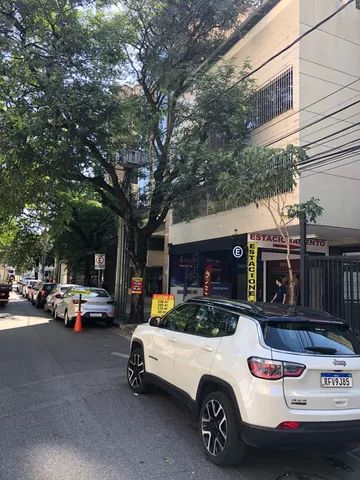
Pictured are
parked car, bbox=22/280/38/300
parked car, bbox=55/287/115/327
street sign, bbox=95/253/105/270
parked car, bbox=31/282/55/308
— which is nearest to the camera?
parked car, bbox=55/287/115/327

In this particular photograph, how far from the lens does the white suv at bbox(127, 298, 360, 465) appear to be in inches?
171

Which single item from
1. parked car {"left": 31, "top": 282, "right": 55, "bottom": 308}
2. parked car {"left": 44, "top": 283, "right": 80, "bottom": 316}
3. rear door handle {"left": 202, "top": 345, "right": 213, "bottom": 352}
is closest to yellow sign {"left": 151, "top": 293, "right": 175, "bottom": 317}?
parked car {"left": 44, "top": 283, "right": 80, "bottom": 316}

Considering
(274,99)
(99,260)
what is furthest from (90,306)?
(274,99)

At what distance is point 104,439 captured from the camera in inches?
212

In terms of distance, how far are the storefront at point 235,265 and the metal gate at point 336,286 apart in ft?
14.1

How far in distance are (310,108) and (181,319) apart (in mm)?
11276

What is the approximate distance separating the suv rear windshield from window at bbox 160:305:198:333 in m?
1.47

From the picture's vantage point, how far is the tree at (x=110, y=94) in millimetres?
13000

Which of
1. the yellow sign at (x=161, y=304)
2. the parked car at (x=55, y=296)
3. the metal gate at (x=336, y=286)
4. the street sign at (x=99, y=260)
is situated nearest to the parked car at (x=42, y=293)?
the parked car at (x=55, y=296)

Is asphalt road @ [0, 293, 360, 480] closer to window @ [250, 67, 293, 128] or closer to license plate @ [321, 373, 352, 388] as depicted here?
license plate @ [321, 373, 352, 388]

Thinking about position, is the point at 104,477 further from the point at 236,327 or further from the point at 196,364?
the point at 236,327

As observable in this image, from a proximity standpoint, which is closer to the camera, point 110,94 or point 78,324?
point 110,94

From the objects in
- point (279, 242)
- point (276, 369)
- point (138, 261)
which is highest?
point (279, 242)

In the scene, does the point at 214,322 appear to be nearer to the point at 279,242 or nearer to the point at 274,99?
the point at 279,242
